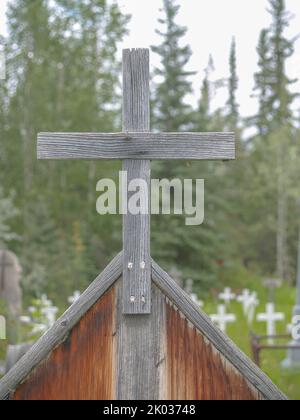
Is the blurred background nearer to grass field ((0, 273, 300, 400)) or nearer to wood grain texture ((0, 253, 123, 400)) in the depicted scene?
grass field ((0, 273, 300, 400))

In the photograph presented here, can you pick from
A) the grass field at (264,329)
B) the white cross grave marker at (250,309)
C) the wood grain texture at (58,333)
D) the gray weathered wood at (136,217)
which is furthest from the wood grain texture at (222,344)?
the white cross grave marker at (250,309)

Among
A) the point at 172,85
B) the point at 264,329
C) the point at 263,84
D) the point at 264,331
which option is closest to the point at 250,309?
the point at 264,329

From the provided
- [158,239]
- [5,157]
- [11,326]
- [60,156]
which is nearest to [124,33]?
[5,157]

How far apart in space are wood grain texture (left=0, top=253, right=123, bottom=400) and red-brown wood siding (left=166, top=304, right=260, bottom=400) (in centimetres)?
29

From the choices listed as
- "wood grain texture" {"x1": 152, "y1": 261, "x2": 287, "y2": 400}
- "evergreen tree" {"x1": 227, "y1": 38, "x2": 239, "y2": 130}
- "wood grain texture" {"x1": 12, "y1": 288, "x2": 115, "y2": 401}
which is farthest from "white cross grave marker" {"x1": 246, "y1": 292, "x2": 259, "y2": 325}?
"wood grain texture" {"x1": 12, "y1": 288, "x2": 115, "y2": 401}

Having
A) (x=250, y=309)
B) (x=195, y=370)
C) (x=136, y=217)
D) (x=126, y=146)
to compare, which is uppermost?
(x=250, y=309)

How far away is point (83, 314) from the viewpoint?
2.77 metres

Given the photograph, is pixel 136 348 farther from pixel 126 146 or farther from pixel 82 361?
pixel 126 146

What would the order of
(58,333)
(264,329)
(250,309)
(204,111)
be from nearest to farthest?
(58,333), (264,329), (250,309), (204,111)

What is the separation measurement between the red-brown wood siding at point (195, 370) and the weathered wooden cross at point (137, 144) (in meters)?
0.29

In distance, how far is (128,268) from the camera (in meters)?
2.77

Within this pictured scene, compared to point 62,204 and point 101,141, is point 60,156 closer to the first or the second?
point 101,141

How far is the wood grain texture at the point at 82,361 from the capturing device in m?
2.78

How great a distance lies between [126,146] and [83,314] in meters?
0.73
